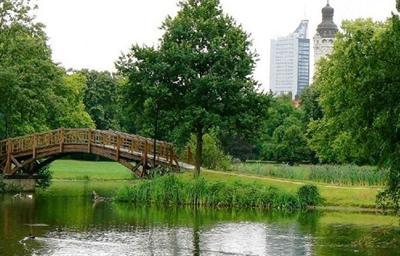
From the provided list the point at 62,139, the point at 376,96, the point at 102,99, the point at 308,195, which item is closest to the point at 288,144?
the point at 102,99

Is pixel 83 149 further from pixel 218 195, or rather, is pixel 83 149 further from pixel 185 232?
pixel 185 232

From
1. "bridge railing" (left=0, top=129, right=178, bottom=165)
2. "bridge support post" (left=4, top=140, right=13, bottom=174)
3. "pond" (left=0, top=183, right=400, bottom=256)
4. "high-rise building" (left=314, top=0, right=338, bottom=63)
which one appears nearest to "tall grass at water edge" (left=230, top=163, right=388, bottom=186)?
"bridge railing" (left=0, top=129, right=178, bottom=165)

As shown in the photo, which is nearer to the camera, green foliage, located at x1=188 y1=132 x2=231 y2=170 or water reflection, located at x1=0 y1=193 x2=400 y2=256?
water reflection, located at x1=0 y1=193 x2=400 y2=256

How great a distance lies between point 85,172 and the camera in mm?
65250

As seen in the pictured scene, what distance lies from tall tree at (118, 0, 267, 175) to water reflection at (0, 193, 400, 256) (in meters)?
7.41

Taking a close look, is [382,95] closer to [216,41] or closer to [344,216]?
[344,216]

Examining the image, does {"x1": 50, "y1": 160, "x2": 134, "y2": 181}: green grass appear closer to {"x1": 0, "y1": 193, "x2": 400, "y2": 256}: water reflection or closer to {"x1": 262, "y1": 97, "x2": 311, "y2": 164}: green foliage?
{"x1": 262, "y1": 97, "x2": 311, "y2": 164}: green foliage

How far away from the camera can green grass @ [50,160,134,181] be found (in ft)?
201

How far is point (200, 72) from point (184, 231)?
16.7 m

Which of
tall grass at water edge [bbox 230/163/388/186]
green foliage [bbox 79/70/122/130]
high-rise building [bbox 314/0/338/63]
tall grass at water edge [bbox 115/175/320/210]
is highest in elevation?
high-rise building [bbox 314/0/338/63]

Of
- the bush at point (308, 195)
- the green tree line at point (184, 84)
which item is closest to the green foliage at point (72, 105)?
the green tree line at point (184, 84)

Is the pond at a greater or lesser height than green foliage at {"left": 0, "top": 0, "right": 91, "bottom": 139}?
lesser

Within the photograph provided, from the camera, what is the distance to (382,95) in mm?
16812

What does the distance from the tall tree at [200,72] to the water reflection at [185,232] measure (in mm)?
7406
